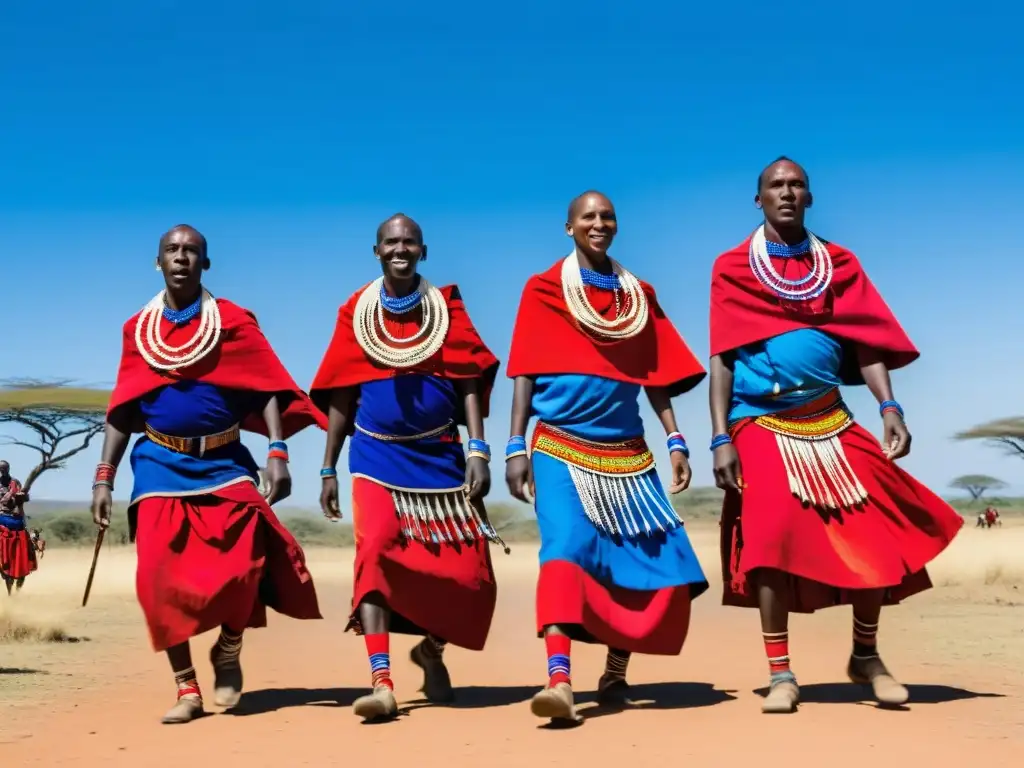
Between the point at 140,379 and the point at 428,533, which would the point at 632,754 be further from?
the point at 140,379

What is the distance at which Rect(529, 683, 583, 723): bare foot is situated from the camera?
7.08 m

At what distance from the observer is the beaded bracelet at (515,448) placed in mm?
7875

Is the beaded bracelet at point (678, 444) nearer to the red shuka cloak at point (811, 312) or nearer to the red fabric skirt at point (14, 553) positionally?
the red shuka cloak at point (811, 312)

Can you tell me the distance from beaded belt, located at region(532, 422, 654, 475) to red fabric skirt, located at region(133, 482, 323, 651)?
1738 millimetres

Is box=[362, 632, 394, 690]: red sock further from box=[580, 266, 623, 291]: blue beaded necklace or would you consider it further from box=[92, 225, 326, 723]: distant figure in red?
box=[580, 266, 623, 291]: blue beaded necklace

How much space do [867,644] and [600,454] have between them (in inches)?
73.0

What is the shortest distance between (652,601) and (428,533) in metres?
1.40

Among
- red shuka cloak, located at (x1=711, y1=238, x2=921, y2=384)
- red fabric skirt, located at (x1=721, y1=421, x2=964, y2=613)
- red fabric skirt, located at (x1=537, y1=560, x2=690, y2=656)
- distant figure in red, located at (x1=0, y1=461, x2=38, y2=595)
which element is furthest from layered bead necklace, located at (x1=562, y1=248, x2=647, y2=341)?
distant figure in red, located at (x1=0, y1=461, x2=38, y2=595)

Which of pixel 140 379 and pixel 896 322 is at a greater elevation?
pixel 896 322

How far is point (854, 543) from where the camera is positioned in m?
7.77

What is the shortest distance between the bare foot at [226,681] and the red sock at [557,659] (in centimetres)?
211

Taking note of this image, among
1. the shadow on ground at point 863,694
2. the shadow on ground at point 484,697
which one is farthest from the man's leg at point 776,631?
the shadow on ground at point 484,697

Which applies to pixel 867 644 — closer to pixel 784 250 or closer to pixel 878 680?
pixel 878 680

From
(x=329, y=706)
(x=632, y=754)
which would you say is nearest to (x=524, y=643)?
(x=329, y=706)
